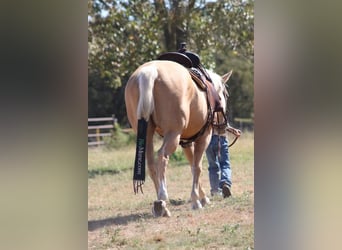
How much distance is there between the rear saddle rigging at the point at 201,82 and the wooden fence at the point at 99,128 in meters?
3.43

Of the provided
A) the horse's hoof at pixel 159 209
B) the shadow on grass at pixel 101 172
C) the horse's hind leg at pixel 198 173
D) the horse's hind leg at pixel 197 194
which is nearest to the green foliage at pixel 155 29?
the shadow on grass at pixel 101 172

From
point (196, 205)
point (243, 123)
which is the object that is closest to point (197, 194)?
point (196, 205)

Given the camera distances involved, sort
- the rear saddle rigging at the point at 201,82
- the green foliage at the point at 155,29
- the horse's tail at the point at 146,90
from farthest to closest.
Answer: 1. the green foliage at the point at 155,29
2. the rear saddle rigging at the point at 201,82
3. the horse's tail at the point at 146,90

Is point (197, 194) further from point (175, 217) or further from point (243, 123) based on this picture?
point (243, 123)

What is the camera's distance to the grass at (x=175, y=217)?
6.46 feet

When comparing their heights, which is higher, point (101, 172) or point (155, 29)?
point (155, 29)

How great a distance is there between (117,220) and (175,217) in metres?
0.31

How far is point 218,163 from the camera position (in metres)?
2.74

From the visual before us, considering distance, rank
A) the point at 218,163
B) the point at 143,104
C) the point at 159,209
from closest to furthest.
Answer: the point at 143,104
the point at 159,209
the point at 218,163

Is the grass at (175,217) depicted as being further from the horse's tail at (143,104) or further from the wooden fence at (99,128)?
the wooden fence at (99,128)

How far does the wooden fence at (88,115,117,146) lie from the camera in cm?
599
